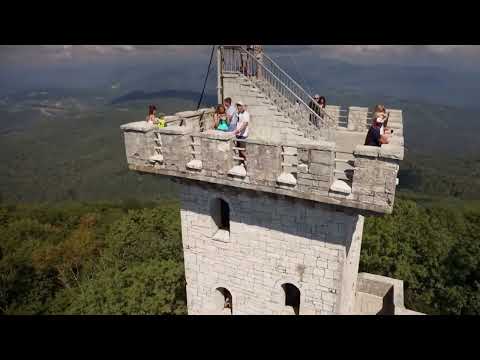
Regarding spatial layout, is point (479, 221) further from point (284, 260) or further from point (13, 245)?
Result: point (13, 245)

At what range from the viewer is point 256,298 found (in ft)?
35.4

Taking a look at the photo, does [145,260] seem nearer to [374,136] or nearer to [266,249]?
[266,249]

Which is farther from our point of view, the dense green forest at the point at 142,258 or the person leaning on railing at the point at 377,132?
the dense green forest at the point at 142,258

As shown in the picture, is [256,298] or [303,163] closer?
[303,163]

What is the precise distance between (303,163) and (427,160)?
6748 inches

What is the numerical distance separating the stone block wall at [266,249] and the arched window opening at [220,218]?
0.55 feet

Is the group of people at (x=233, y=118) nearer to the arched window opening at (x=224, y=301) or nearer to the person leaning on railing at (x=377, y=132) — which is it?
the person leaning on railing at (x=377, y=132)

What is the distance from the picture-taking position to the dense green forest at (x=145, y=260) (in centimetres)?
2425

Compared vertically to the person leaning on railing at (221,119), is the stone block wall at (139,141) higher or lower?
lower

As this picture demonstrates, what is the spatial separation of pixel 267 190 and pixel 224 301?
17.7ft

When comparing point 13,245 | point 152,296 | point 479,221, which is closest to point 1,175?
point 13,245

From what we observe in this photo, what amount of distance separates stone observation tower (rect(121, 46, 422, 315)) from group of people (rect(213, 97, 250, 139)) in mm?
549

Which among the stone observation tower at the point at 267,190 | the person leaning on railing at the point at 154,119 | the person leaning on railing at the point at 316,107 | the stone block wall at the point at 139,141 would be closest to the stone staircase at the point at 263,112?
the stone observation tower at the point at 267,190

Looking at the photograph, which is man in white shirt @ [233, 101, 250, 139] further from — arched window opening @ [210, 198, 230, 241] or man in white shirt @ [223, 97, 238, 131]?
arched window opening @ [210, 198, 230, 241]
